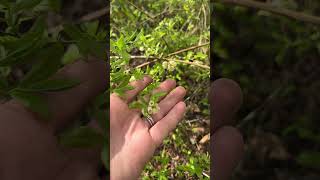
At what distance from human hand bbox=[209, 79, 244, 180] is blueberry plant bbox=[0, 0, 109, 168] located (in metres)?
0.23

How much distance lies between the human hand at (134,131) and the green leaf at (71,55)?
11 centimetres

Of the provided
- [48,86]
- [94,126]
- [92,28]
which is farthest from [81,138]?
[92,28]

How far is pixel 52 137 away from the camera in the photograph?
3.45 feet

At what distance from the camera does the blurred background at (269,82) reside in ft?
4.20

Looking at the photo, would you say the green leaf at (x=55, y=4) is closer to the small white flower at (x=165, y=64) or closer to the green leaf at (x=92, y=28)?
the green leaf at (x=92, y=28)

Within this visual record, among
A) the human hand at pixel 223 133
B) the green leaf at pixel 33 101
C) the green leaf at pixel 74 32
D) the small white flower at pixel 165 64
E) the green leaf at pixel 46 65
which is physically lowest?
the human hand at pixel 223 133

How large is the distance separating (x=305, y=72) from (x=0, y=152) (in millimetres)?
794

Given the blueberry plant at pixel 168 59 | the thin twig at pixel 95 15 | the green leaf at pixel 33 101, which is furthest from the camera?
the thin twig at pixel 95 15

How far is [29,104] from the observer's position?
97cm

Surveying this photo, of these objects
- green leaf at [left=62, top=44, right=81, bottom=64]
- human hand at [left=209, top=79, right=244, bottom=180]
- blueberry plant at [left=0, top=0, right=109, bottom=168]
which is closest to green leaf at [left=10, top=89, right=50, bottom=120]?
blueberry plant at [left=0, top=0, right=109, bottom=168]

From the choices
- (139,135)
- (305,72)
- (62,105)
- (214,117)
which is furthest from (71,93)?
(305,72)

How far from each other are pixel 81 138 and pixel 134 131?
11cm

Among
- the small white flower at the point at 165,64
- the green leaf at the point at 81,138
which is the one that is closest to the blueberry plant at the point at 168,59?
the small white flower at the point at 165,64

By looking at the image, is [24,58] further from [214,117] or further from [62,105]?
[214,117]
